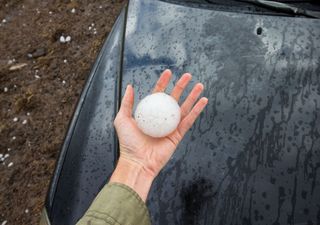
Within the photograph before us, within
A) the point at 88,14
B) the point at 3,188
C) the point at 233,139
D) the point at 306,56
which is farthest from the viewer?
the point at 88,14

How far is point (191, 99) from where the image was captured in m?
1.98

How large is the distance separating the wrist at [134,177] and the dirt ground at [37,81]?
4.69 feet

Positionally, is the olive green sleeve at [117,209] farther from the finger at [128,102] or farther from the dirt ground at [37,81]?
the dirt ground at [37,81]

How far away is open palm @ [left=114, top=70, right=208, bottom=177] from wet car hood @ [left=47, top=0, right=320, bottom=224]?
0.09 metres

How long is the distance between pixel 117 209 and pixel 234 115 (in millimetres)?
745

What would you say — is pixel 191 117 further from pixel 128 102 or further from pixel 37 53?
pixel 37 53

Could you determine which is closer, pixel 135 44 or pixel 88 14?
pixel 135 44

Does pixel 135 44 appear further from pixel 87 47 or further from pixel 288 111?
pixel 87 47

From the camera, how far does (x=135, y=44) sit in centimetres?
239

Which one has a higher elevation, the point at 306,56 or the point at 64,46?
the point at 306,56

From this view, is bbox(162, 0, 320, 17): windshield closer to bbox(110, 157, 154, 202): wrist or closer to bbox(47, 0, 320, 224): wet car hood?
bbox(47, 0, 320, 224): wet car hood

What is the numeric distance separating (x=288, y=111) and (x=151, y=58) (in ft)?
2.58

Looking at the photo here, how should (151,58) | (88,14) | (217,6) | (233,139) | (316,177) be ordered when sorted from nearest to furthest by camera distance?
(316,177)
(233,139)
(151,58)
(217,6)
(88,14)

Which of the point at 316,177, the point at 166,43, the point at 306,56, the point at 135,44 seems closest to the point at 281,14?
the point at 306,56
